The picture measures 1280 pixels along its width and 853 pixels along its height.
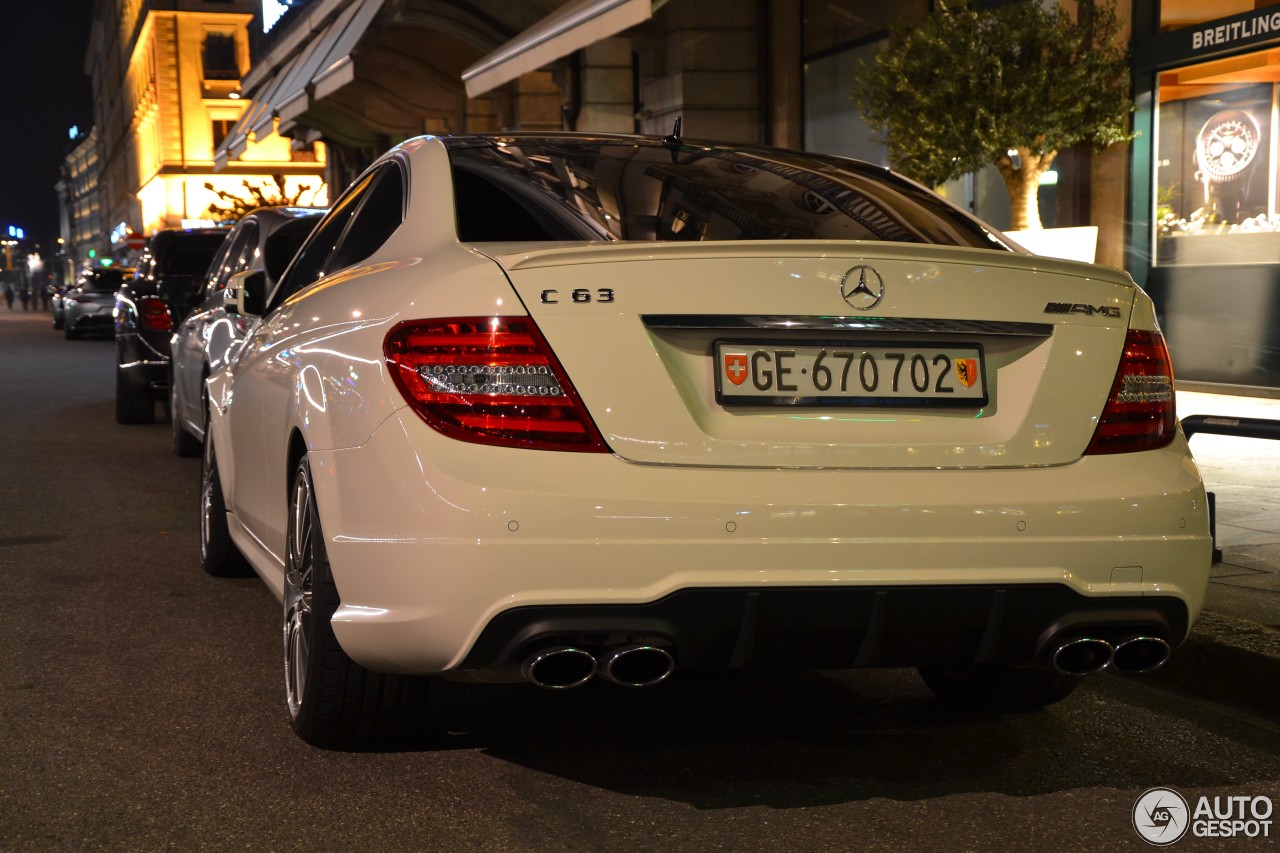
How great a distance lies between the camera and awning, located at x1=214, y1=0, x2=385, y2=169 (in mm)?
26973

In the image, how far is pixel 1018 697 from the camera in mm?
4766

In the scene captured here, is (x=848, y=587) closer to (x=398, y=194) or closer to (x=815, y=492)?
(x=815, y=492)

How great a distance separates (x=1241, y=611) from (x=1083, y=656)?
74.3 inches

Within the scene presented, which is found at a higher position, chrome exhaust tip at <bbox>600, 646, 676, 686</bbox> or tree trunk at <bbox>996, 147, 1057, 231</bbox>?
tree trunk at <bbox>996, 147, 1057, 231</bbox>

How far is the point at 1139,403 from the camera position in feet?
13.0

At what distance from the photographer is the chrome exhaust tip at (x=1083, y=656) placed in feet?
12.5

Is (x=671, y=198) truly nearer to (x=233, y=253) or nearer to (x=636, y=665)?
(x=636, y=665)

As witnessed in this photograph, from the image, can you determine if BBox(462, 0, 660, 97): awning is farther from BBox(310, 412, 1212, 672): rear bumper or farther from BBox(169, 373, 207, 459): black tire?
BBox(310, 412, 1212, 672): rear bumper

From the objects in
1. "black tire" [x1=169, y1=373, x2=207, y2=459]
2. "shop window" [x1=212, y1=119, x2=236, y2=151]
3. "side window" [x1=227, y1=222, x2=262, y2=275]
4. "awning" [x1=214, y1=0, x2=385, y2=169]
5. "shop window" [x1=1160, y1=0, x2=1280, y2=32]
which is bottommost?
"black tire" [x1=169, y1=373, x2=207, y2=459]

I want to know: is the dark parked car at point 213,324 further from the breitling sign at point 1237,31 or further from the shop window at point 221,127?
the shop window at point 221,127

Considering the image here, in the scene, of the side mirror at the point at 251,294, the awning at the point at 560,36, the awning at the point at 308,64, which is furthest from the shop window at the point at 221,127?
the side mirror at the point at 251,294

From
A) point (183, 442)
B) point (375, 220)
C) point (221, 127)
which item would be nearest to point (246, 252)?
point (183, 442)

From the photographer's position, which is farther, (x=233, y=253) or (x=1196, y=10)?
(x=1196, y=10)

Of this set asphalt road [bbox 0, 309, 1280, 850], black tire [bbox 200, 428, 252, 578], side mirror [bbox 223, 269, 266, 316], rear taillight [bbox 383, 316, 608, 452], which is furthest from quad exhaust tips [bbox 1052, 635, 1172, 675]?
black tire [bbox 200, 428, 252, 578]
